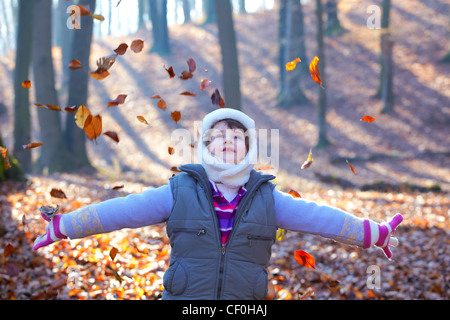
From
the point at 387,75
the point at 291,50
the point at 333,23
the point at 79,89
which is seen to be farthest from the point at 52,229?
the point at 333,23

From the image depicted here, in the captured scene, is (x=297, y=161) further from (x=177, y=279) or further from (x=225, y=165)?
(x=177, y=279)

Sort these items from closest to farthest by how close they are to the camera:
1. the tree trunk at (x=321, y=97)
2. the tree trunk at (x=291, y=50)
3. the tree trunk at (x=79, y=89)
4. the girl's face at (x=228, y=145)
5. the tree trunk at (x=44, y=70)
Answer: the girl's face at (x=228, y=145)
the tree trunk at (x=44, y=70)
the tree trunk at (x=79, y=89)
the tree trunk at (x=321, y=97)
the tree trunk at (x=291, y=50)

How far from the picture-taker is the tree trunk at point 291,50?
21.5 metres

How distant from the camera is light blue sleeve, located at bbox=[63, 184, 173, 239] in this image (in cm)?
285

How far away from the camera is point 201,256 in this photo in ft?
9.28

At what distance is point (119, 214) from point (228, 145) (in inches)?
32.1

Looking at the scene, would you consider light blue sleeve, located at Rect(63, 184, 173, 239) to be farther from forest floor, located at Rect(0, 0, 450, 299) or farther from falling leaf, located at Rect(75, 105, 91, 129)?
forest floor, located at Rect(0, 0, 450, 299)

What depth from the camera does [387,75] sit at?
20.6 m

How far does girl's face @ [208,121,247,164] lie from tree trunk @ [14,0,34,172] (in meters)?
A: 11.6

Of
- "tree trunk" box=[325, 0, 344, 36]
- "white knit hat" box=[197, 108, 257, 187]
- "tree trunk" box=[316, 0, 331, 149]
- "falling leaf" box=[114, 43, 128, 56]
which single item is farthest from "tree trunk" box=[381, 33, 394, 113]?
"white knit hat" box=[197, 108, 257, 187]

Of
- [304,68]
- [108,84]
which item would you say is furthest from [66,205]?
[108,84]

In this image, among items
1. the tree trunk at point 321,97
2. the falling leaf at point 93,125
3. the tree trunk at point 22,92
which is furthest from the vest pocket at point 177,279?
the tree trunk at point 321,97

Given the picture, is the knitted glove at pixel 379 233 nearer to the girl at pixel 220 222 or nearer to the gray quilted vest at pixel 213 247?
the girl at pixel 220 222
